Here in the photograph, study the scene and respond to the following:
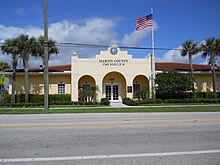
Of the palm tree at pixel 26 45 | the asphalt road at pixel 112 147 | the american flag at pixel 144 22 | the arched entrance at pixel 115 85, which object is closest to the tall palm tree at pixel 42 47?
the palm tree at pixel 26 45

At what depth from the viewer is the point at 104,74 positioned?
87.2 feet

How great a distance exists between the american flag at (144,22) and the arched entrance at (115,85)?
7.57m

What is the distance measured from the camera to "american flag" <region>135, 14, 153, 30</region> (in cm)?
2345

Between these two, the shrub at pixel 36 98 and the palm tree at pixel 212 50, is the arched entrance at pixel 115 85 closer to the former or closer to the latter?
the shrub at pixel 36 98

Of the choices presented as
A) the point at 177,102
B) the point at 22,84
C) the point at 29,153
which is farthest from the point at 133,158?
the point at 22,84

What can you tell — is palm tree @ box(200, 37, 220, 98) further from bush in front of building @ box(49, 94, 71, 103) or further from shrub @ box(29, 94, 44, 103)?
shrub @ box(29, 94, 44, 103)

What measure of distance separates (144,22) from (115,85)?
980 cm

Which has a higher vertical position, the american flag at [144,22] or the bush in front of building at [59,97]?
the american flag at [144,22]

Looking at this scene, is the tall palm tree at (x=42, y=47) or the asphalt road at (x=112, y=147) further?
the tall palm tree at (x=42, y=47)

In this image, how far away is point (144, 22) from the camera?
23516 millimetres

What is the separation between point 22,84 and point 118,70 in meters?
13.7

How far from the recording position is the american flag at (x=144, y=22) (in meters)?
23.5

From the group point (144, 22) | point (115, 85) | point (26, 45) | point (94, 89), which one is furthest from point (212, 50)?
point (26, 45)

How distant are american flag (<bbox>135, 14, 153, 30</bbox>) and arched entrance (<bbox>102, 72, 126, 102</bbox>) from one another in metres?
7.57
